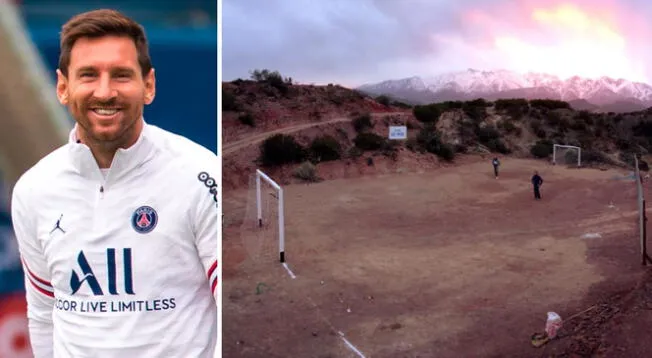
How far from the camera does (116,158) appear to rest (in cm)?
150

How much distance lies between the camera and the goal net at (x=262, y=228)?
4387mm

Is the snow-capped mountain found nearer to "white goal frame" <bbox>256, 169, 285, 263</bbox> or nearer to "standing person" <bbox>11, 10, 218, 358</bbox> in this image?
"white goal frame" <bbox>256, 169, 285, 263</bbox>

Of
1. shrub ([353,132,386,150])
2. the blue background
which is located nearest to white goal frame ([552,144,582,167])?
shrub ([353,132,386,150])

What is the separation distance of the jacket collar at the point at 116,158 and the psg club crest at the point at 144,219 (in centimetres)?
12

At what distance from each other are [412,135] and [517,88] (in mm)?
2205

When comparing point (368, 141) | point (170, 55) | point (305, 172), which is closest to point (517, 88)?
point (305, 172)

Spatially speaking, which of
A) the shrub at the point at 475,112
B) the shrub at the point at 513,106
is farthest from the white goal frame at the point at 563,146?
the shrub at the point at 475,112

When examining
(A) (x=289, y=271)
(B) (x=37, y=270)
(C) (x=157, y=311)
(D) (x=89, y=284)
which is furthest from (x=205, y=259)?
(A) (x=289, y=271)

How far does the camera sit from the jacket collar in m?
1.51

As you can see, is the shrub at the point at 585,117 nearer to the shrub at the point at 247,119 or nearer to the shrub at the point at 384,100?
the shrub at the point at 384,100

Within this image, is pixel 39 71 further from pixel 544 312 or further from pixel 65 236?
pixel 544 312

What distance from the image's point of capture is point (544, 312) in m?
3.38

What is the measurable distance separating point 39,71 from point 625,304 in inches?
137

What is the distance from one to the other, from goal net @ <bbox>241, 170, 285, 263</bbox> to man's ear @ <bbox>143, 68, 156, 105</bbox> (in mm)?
2749
